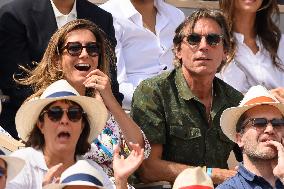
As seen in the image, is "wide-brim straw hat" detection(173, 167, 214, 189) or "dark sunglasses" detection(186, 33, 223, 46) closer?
"wide-brim straw hat" detection(173, 167, 214, 189)

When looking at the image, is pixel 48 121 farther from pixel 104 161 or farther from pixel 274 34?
pixel 274 34

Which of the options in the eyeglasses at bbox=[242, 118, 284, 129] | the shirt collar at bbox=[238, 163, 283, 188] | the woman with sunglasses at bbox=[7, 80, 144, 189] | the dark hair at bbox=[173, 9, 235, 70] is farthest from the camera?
the dark hair at bbox=[173, 9, 235, 70]

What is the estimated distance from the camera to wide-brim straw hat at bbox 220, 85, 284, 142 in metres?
6.26

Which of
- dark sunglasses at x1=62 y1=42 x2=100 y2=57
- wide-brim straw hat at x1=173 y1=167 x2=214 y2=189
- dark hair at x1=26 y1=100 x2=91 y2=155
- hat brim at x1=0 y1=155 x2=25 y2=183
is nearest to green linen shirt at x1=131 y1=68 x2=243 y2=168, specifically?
dark sunglasses at x1=62 y1=42 x2=100 y2=57

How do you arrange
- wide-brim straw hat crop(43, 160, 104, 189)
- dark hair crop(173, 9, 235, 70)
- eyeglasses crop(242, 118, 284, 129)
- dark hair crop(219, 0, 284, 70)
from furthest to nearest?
1. dark hair crop(219, 0, 284, 70)
2. dark hair crop(173, 9, 235, 70)
3. eyeglasses crop(242, 118, 284, 129)
4. wide-brim straw hat crop(43, 160, 104, 189)

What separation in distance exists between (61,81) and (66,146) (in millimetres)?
443

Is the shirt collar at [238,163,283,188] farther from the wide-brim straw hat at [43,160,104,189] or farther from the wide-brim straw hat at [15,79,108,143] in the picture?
the wide-brim straw hat at [43,160,104,189]

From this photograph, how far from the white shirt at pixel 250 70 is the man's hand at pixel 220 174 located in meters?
1.33

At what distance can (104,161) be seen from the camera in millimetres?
6605

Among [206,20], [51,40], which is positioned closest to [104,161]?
[51,40]

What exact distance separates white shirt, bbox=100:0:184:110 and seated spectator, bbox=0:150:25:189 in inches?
93.9

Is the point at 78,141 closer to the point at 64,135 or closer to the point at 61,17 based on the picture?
the point at 64,135

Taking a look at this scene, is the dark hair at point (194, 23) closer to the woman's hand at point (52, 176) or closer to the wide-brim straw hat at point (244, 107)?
the wide-brim straw hat at point (244, 107)

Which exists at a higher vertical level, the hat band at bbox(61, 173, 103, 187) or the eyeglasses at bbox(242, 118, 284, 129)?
the hat band at bbox(61, 173, 103, 187)
